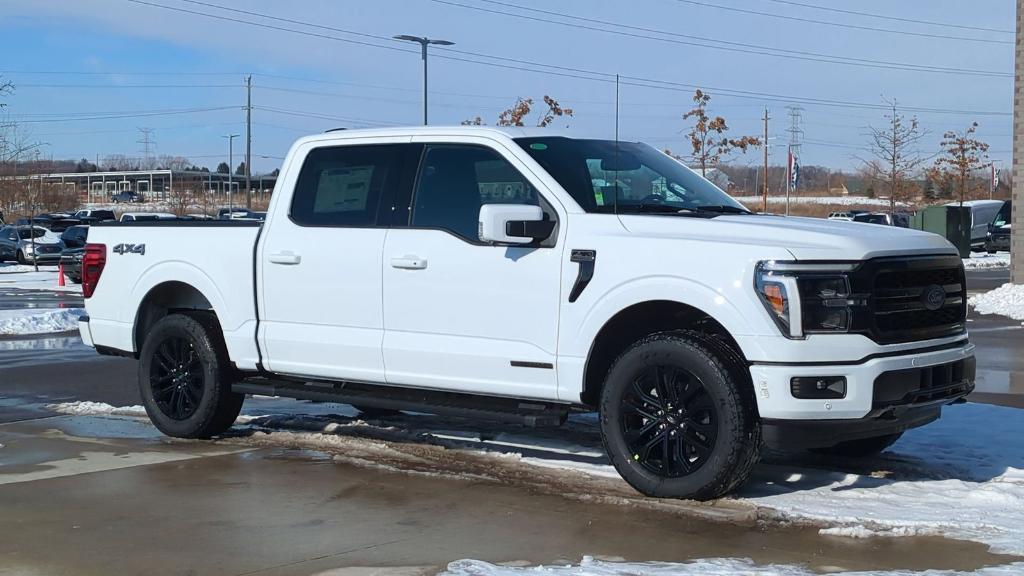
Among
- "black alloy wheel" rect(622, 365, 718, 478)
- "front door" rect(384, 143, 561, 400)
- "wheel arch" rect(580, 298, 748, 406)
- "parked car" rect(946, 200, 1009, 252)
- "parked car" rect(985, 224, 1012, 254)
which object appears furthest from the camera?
"parked car" rect(946, 200, 1009, 252)

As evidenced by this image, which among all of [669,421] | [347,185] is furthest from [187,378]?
[669,421]

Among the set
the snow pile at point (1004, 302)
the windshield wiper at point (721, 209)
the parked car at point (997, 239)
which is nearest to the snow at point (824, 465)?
the windshield wiper at point (721, 209)

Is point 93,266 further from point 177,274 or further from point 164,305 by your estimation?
point 177,274

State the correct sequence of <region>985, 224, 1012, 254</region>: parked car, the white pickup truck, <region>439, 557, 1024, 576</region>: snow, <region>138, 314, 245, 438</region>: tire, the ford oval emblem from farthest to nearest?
<region>985, 224, 1012, 254</region>: parked car
<region>138, 314, 245, 438</region>: tire
the ford oval emblem
the white pickup truck
<region>439, 557, 1024, 576</region>: snow

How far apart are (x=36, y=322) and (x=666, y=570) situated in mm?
14615

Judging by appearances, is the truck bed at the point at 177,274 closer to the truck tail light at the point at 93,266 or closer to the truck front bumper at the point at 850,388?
the truck tail light at the point at 93,266

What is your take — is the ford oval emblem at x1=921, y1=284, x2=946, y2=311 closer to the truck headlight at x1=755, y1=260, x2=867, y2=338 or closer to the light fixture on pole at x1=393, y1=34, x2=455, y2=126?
the truck headlight at x1=755, y1=260, x2=867, y2=338

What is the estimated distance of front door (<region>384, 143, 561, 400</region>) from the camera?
22.1 feet

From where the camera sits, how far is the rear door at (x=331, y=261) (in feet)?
24.4

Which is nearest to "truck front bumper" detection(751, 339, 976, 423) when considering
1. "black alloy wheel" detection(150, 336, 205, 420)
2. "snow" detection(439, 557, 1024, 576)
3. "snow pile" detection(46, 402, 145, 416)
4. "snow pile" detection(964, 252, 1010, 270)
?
"snow" detection(439, 557, 1024, 576)

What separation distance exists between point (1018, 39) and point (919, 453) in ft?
50.0

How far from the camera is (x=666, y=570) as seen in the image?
5.02 meters

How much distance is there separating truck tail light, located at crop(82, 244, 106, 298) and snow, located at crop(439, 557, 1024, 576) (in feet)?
16.1

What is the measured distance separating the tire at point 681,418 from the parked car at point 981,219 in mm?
46310
